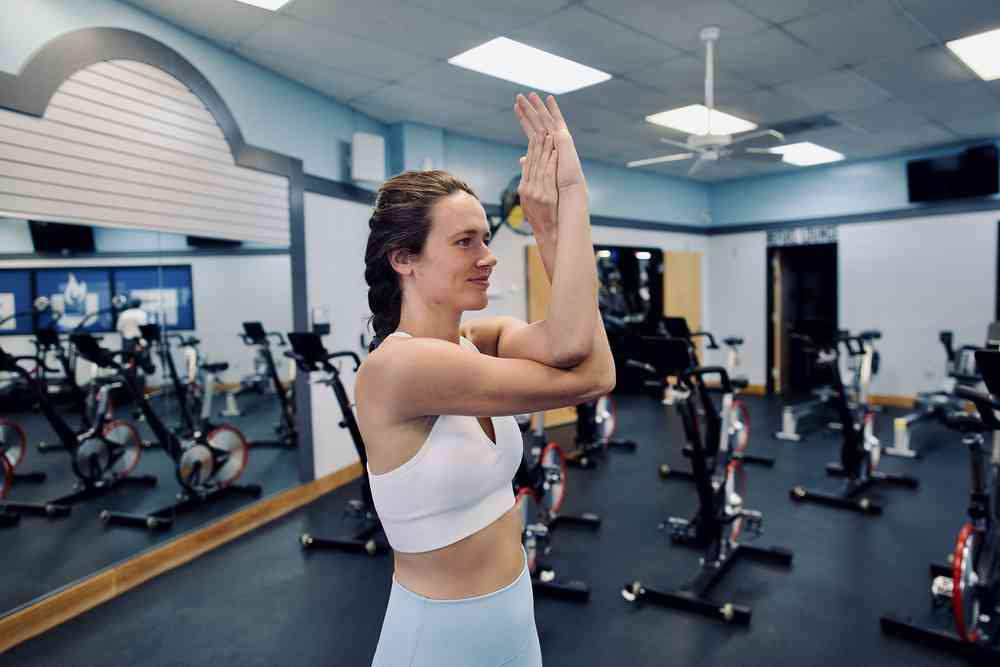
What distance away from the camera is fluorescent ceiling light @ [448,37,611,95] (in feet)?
13.7

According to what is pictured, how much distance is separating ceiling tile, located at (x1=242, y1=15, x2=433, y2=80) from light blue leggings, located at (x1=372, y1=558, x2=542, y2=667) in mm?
3555

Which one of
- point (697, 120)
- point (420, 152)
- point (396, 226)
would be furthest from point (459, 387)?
point (697, 120)

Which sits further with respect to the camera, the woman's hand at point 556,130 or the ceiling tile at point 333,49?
the ceiling tile at point 333,49

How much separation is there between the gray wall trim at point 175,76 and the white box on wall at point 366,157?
560 millimetres

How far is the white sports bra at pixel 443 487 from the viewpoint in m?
0.96

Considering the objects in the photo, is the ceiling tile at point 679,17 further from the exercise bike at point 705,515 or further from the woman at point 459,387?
the woman at point 459,387

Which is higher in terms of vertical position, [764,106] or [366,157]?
[764,106]

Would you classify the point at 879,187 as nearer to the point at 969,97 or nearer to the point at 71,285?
the point at 969,97

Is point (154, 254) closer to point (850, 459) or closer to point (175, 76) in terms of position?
point (175, 76)

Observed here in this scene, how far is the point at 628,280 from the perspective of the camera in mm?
8406

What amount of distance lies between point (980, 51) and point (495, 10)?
11.5ft

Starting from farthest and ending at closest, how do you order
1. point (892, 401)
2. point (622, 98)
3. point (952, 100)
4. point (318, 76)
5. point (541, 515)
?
point (892, 401)
point (952, 100)
point (622, 98)
point (318, 76)
point (541, 515)

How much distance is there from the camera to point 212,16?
349cm

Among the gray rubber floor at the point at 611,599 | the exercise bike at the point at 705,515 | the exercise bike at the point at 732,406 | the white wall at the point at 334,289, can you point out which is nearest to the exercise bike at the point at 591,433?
the exercise bike at the point at 732,406
